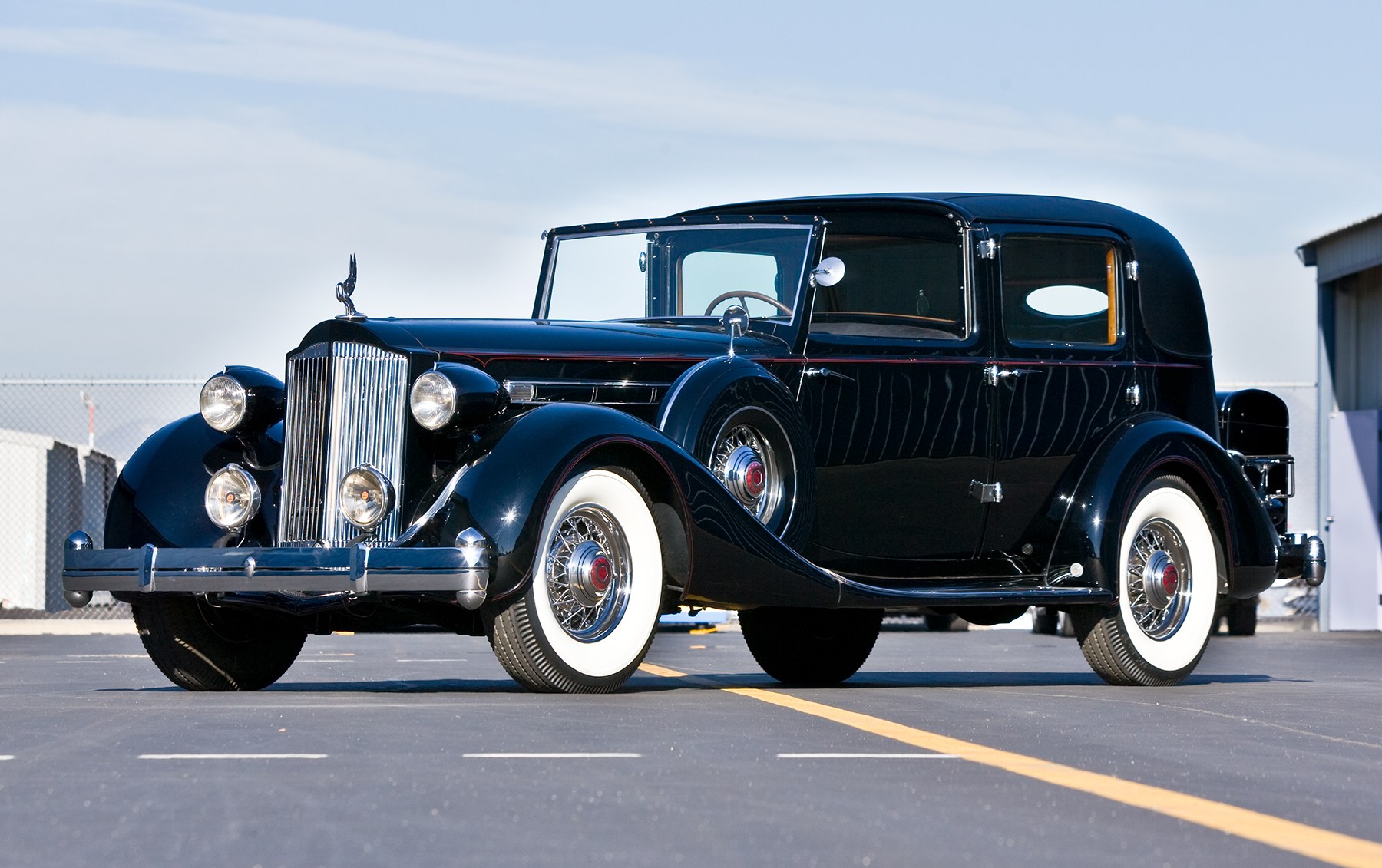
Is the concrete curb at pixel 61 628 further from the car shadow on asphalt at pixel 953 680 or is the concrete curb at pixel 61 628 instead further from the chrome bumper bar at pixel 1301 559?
the chrome bumper bar at pixel 1301 559

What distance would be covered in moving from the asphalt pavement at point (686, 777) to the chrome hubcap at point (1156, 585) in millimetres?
889

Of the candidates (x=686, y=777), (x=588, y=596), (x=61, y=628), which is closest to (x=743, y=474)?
(x=588, y=596)

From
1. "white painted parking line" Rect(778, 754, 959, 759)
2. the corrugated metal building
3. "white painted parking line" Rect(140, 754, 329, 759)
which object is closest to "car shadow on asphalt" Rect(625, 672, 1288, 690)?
"white painted parking line" Rect(778, 754, 959, 759)

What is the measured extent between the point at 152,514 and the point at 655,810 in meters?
4.56

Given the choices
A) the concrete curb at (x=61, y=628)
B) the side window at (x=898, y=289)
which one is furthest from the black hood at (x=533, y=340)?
the concrete curb at (x=61, y=628)

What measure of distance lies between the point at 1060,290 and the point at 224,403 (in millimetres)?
4098

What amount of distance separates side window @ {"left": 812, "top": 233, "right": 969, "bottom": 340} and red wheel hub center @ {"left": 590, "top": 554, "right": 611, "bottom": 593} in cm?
224

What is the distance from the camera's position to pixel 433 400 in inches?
305

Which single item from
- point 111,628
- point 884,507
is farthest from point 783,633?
point 111,628

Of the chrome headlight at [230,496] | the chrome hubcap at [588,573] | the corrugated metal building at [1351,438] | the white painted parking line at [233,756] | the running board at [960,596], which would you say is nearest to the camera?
the white painted parking line at [233,756]

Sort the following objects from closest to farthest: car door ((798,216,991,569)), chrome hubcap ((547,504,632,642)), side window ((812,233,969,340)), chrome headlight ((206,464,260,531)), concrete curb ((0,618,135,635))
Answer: chrome hubcap ((547,504,632,642)), chrome headlight ((206,464,260,531)), car door ((798,216,991,569)), side window ((812,233,969,340)), concrete curb ((0,618,135,635))

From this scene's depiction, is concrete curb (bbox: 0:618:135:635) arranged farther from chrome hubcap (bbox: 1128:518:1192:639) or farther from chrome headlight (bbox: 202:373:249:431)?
chrome hubcap (bbox: 1128:518:1192:639)

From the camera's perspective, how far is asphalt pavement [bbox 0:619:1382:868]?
13.0 ft

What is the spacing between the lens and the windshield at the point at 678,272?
9.48 metres
